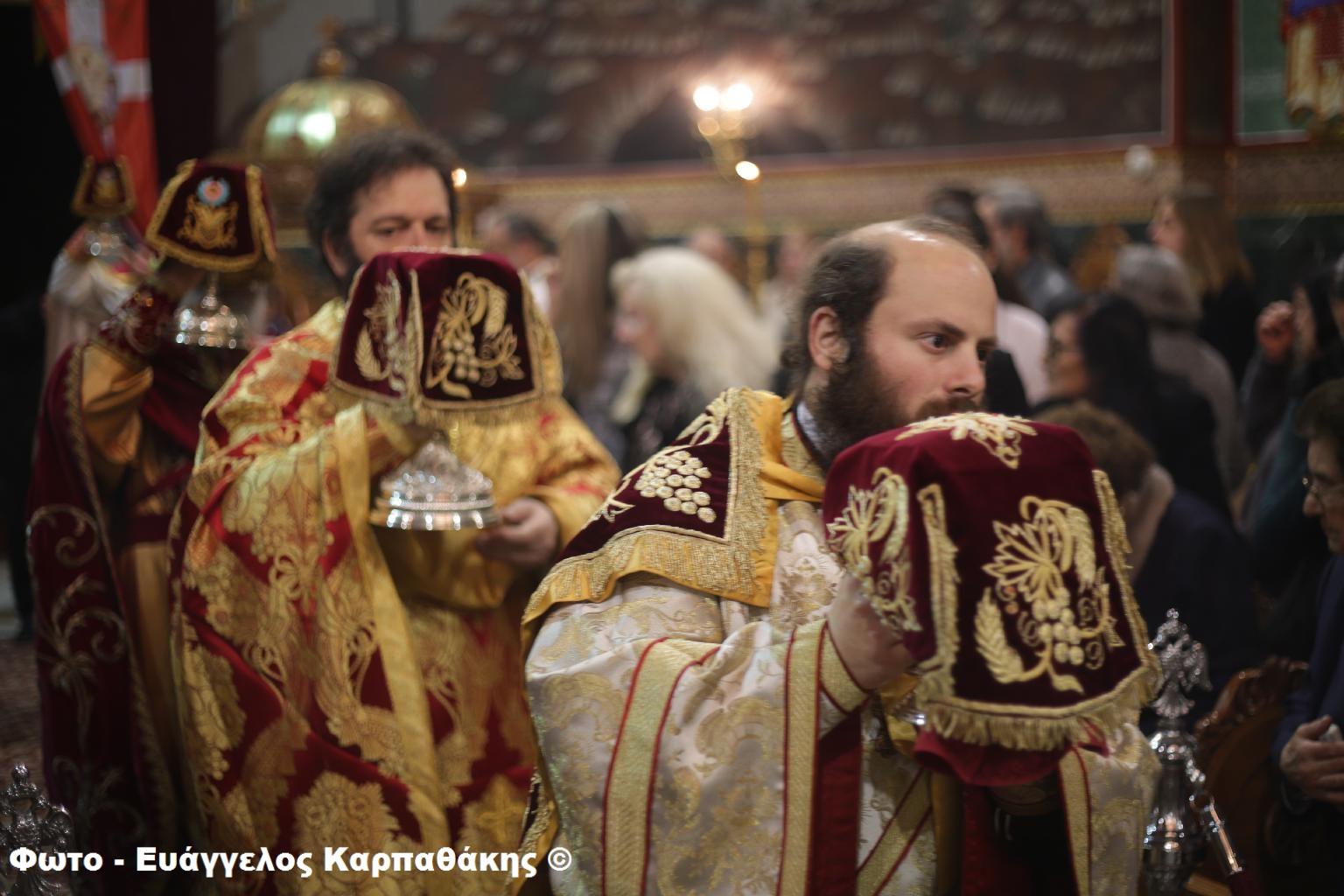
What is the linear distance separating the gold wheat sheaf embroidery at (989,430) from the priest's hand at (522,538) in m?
1.23

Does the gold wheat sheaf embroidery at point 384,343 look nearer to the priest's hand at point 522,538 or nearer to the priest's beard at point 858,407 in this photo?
the priest's hand at point 522,538

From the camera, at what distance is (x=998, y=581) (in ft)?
5.32

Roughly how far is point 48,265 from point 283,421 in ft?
22.7

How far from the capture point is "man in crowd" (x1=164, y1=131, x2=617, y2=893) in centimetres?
270

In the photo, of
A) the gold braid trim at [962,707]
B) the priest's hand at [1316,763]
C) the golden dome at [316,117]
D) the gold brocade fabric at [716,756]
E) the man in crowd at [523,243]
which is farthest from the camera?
the golden dome at [316,117]

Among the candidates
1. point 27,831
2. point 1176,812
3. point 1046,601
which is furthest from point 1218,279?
point 27,831

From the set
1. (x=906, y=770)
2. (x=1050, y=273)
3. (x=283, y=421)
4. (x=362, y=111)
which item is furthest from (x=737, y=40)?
(x=906, y=770)

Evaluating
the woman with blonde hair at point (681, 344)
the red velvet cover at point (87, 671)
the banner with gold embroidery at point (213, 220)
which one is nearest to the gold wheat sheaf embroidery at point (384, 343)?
the banner with gold embroidery at point (213, 220)

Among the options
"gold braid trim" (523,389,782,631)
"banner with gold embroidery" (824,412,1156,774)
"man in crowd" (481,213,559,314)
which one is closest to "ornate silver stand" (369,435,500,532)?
"gold braid trim" (523,389,782,631)

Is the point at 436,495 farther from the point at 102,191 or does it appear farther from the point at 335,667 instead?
the point at 102,191

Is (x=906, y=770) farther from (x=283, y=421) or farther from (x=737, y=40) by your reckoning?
(x=737, y=40)

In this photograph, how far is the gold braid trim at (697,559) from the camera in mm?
2090

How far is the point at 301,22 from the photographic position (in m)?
12.3

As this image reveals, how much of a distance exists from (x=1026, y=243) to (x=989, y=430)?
15.3 ft
